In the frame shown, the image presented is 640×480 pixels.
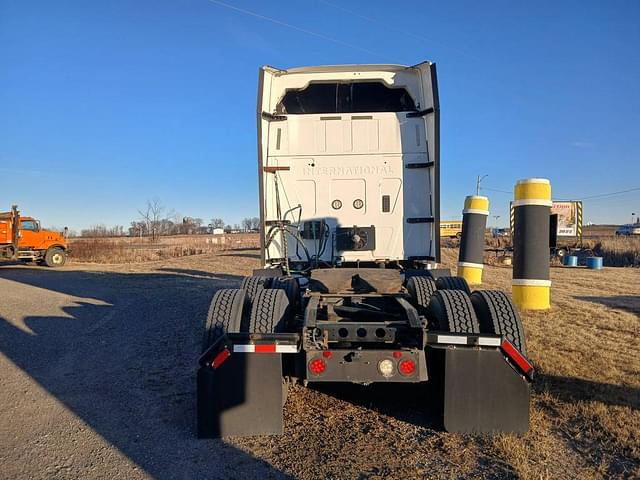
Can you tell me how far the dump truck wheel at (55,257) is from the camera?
26.0 m

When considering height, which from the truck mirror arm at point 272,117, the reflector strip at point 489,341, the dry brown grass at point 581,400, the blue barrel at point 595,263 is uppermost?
→ the truck mirror arm at point 272,117

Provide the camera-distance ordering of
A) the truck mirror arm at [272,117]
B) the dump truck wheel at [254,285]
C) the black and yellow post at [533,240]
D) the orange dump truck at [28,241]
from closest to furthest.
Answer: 1. the dump truck wheel at [254,285]
2. the truck mirror arm at [272,117]
3. the black and yellow post at [533,240]
4. the orange dump truck at [28,241]

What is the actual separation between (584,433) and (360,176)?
4247 mm

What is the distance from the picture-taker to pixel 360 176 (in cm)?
696

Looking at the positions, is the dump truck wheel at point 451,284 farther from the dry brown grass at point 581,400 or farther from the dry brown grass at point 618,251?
the dry brown grass at point 618,251

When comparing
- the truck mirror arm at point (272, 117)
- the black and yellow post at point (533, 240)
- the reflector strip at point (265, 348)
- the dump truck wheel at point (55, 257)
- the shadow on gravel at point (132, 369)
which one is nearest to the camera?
the shadow on gravel at point (132, 369)

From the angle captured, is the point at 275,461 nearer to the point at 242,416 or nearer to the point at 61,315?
the point at 242,416

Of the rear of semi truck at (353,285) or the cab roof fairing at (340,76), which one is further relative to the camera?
the cab roof fairing at (340,76)

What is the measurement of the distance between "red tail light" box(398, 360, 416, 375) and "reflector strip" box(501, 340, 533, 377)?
73 cm

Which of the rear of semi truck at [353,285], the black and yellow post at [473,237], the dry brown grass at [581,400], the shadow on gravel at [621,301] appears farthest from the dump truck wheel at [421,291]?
the black and yellow post at [473,237]

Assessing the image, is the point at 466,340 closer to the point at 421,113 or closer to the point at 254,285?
the point at 254,285

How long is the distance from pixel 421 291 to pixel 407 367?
1.74 m

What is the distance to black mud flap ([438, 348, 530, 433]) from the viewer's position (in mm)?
3801

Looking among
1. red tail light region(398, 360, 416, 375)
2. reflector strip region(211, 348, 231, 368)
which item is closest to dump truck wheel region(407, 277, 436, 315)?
red tail light region(398, 360, 416, 375)
